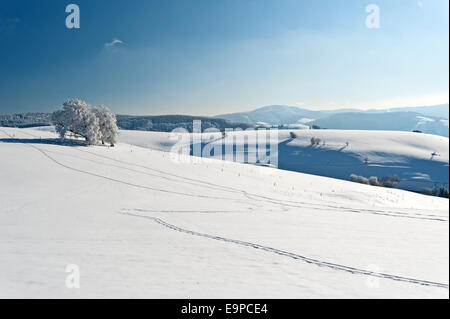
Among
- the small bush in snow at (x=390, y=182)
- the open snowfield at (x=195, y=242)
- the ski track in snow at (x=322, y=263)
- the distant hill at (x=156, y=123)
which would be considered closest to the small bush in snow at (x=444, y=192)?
the small bush in snow at (x=390, y=182)

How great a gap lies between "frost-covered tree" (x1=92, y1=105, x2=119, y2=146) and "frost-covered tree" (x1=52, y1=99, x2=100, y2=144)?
1.91 meters

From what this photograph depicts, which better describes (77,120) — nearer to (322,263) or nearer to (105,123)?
(105,123)

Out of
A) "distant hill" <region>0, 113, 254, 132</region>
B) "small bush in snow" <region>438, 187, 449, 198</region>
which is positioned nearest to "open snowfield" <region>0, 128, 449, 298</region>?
"small bush in snow" <region>438, 187, 449, 198</region>

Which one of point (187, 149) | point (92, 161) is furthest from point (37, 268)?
point (187, 149)

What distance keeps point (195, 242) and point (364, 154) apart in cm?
7890

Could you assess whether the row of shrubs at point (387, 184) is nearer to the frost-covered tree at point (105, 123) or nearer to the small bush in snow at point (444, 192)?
the small bush in snow at point (444, 192)

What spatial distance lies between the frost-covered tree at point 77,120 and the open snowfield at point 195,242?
39.1 feet

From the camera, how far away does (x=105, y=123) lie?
3534cm

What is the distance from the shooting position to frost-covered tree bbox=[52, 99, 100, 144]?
31733 millimetres

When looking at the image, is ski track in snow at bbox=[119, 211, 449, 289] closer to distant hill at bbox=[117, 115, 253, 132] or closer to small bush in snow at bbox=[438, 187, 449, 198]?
small bush in snow at bbox=[438, 187, 449, 198]

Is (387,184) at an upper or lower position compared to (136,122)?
lower

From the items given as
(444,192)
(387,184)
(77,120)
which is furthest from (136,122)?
(444,192)
